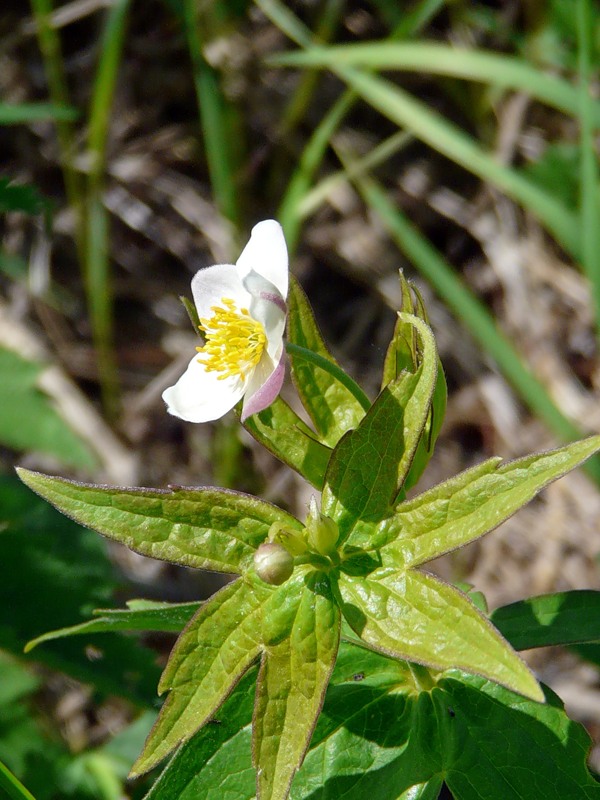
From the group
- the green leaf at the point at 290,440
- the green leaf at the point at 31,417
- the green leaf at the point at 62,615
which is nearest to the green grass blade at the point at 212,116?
the green leaf at the point at 31,417

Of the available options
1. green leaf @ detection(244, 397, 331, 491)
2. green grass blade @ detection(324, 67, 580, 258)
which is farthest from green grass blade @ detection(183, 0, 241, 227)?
green leaf @ detection(244, 397, 331, 491)

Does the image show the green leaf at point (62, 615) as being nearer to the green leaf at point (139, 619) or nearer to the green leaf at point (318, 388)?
the green leaf at point (139, 619)

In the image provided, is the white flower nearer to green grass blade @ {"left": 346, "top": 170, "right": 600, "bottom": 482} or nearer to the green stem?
the green stem

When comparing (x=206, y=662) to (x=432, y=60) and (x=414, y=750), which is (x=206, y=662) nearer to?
(x=414, y=750)

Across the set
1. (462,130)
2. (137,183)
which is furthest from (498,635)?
(137,183)

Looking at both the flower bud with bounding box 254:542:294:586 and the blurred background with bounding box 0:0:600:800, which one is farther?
the blurred background with bounding box 0:0:600:800

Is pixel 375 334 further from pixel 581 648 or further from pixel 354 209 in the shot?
pixel 581 648
